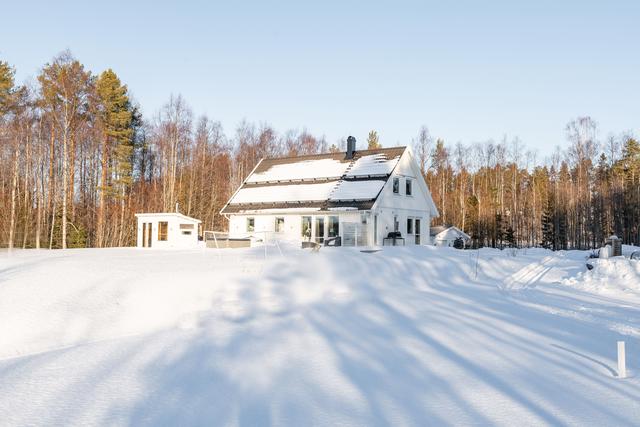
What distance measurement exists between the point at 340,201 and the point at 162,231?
1074cm

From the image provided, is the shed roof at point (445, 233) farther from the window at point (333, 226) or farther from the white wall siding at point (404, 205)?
the window at point (333, 226)

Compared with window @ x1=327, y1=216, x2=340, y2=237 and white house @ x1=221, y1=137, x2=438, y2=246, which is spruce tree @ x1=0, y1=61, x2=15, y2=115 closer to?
white house @ x1=221, y1=137, x2=438, y2=246

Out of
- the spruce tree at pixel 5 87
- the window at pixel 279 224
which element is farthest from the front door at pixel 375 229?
the spruce tree at pixel 5 87

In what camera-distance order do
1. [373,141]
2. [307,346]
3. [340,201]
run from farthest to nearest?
[373,141]
[340,201]
[307,346]

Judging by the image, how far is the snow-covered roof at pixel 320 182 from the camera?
28594mm

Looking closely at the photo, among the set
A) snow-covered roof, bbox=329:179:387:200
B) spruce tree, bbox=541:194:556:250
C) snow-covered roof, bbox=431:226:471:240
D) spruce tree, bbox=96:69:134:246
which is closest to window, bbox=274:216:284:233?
snow-covered roof, bbox=329:179:387:200

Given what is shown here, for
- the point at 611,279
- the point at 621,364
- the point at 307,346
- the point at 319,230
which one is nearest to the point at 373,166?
the point at 319,230

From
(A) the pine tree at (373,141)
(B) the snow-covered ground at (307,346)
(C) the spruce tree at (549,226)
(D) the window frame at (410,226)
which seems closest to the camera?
(B) the snow-covered ground at (307,346)

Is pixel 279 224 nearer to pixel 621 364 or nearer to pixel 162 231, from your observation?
pixel 162 231

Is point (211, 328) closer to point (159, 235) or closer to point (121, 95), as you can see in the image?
point (159, 235)

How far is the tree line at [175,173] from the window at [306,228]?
15.0 m

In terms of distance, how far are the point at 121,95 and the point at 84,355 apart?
3667 cm

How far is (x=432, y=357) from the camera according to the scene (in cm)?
740

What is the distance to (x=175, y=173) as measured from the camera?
43.8 meters
